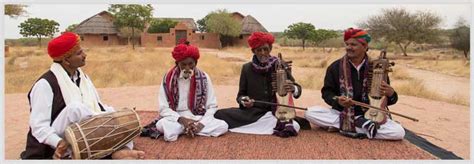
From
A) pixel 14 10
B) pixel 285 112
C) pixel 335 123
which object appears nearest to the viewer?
pixel 285 112

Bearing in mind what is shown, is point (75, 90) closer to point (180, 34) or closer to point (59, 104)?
point (59, 104)

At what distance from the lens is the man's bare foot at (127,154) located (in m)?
3.99

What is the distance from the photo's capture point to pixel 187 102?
5.03 meters

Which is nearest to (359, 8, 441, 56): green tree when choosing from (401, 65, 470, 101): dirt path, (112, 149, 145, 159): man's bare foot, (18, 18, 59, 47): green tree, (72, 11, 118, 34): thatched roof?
(401, 65, 470, 101): dirt path

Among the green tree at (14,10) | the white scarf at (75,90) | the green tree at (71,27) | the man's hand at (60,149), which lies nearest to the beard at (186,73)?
the white scarf at (75,90)

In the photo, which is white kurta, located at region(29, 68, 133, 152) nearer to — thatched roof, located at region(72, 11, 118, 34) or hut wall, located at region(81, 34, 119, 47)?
thatched roof, located at region(72, 11, 118, 34)

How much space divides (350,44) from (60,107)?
2.92m

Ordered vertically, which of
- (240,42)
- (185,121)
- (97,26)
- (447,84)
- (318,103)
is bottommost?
(447,84)

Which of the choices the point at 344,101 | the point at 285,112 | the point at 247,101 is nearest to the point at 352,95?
the point at 344,101

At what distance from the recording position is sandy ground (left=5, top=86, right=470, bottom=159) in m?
5.39

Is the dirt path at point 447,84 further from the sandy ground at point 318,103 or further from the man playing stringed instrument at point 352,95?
the man playing stringed instrument at point 352,95

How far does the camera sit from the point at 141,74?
43.0ft

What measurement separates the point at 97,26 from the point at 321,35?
17375mm

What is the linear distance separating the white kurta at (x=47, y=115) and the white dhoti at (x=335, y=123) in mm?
2533
